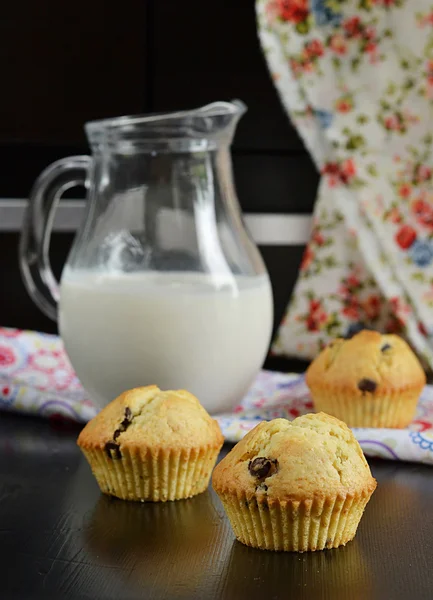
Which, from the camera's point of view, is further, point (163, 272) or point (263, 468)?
point (163, 272)

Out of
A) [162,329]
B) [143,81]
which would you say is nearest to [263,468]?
[162,329]

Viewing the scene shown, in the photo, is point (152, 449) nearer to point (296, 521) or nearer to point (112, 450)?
point (112, 450)

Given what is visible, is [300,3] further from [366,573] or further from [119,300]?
[366,573]

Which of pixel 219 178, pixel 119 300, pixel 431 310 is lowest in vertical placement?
pixel 431 310

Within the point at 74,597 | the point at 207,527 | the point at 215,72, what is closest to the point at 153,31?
the point at 215,72

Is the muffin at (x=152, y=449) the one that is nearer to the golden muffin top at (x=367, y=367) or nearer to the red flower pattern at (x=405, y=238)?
the golden muffin top at (x=367, y=367)

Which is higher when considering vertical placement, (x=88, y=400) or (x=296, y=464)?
(x=296, y=464)

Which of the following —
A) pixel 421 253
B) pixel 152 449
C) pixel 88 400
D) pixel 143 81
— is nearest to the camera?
pixel 152 449
